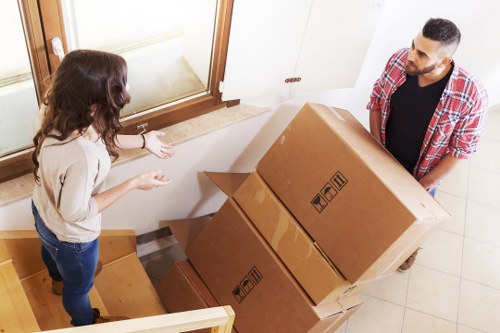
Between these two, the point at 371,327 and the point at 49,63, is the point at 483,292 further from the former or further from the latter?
the point at 49,63

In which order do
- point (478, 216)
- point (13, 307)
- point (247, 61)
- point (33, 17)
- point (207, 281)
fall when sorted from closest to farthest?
point (33, 17) → point (13, 307) → point (247, 61) → point (207, 281) → point (478, 216)

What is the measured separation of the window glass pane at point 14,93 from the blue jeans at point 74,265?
32 cm

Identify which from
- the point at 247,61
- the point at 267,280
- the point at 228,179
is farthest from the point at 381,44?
the point at 267,280

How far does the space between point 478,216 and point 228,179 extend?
67.3 inches

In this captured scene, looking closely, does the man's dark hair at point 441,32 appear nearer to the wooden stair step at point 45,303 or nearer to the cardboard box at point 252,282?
the cardboard box at point 252,282

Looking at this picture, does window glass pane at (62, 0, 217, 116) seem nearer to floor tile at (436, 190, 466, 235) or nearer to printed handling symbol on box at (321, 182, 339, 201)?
printed handling symbol on box at (321, 182, 339, 201)

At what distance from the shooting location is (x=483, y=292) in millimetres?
2701

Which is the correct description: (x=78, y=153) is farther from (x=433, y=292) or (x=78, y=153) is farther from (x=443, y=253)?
(x=443, y=253)

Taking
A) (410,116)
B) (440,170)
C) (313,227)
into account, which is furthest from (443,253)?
(313,227)

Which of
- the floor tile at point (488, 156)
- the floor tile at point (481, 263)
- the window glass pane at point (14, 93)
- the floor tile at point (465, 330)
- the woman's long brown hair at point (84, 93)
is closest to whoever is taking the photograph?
the woman's long brown hair at point (84, 93)

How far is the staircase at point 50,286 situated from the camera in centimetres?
184

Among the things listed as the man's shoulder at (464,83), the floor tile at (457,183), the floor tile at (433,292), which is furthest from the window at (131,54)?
the floor tile at (457,183)

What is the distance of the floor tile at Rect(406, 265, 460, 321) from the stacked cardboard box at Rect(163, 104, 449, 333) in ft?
2.32

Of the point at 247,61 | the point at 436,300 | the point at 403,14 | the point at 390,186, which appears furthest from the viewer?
the point at 436,300
